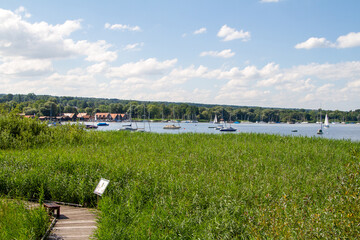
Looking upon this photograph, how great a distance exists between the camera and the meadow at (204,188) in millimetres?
6398

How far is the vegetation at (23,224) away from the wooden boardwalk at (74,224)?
325mm

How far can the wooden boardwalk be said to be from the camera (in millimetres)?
6977

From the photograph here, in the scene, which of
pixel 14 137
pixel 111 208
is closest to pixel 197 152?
pixel 111 208

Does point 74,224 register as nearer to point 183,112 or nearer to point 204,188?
point 204,188

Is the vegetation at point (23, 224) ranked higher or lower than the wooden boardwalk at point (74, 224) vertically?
higher

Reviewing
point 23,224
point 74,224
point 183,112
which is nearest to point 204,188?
point 74,224

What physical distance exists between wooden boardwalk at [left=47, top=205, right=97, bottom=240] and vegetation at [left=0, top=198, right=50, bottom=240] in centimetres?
32

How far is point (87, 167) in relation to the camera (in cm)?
1075

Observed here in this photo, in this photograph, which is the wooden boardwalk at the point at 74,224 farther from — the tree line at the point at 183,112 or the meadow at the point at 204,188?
the tree line at the point at 183,112

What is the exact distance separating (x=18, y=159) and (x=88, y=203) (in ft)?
14.2

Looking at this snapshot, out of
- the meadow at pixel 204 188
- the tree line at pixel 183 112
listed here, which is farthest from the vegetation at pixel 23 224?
the tree line at pixel 183 112

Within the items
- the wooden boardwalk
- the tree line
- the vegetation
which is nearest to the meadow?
the wooden boardwalk

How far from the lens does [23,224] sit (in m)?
6.75

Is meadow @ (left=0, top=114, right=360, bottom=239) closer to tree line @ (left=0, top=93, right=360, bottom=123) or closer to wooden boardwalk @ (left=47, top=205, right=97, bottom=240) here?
wooden boardwalk @ (left=47, top=205, right=97, bottom=240)
